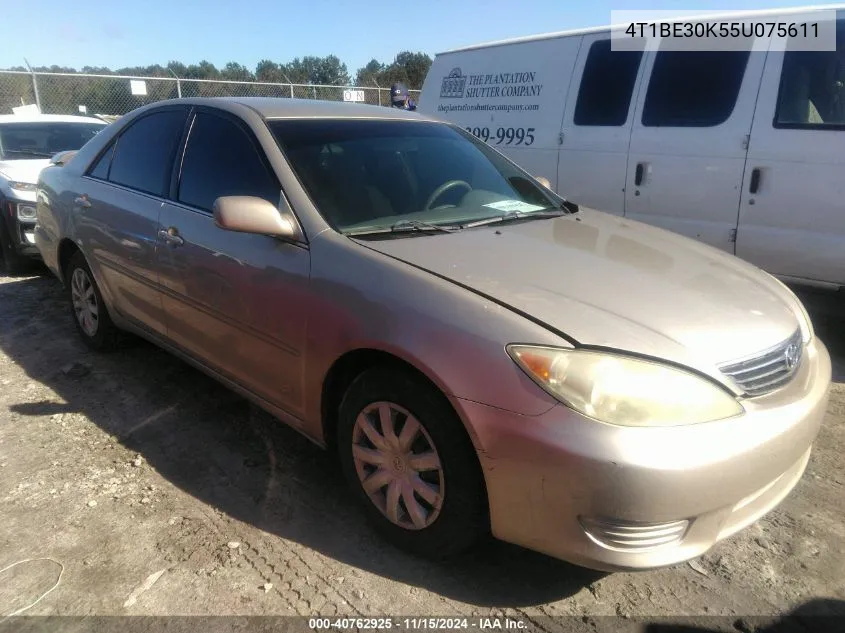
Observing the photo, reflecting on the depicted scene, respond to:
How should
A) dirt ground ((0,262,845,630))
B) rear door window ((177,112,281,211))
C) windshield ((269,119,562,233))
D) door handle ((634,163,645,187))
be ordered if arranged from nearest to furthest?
dirt ground ((0,262,845,630)) < windshield ((269,119,562,233)) < rear door window ((177,112,281,211)) < door handle ((634,163,645,187))

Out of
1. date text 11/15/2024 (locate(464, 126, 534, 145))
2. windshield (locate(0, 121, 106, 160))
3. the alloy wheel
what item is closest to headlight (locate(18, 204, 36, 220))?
windshield (locate(0, 121, 106, 160))

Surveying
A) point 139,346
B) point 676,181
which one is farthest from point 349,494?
point 676,181

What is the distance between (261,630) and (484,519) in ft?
2.61

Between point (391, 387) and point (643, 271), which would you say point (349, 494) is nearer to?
point (391, 387)

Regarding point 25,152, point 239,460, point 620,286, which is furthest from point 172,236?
point 25,152

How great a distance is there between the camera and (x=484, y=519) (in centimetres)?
218

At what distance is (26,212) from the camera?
6344 mm

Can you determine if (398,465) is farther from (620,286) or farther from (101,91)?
(101,91)

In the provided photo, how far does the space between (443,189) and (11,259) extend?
5.43 m

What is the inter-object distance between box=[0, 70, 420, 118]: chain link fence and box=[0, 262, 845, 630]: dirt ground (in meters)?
11.6

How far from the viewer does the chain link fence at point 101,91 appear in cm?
1404

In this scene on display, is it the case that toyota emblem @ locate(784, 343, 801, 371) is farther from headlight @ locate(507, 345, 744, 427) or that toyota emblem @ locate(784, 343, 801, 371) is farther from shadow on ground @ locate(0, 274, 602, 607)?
shadow on ground @ locate(0, 274, 602, 607)

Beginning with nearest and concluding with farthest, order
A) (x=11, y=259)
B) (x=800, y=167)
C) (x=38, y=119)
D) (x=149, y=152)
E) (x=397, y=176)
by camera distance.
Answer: (x=397, y=176)
(x=149, y=152)
(x=800, y=167)
(x=11, y=259)
(x=38, y=119)

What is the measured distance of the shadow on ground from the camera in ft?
7.80
